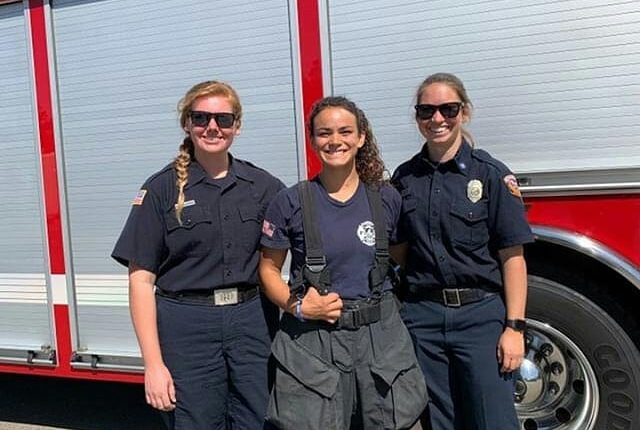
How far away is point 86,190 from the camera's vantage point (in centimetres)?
376

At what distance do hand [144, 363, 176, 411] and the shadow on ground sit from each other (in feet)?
6.57

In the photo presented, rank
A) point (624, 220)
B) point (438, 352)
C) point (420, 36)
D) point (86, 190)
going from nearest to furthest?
point (438, 352) < point (624, 220) < point (420, 36) < point (86, 190)

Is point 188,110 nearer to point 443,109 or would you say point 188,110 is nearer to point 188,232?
point 188,232

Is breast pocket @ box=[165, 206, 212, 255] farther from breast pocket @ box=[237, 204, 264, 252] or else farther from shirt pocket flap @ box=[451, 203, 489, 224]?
shirt pocket flap @ box=[451, 203, 489, 224]

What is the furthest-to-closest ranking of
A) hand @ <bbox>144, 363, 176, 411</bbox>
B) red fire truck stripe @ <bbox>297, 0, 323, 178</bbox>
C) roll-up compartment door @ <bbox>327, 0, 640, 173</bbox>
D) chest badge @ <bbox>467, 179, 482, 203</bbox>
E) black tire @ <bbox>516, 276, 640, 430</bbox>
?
red fire truck stripe @ <bbox>297, 0, 323, 178</bbox> < black tire @ <bbox>516, 276, 640, 430</bbox> < roll-up compartment door @ <bbox>327, 0, 640, 173</bbox> < chest badge @ <bbox>467, 179, 482, 203</bbox> < hand @ <bbox>144, 363, 176, 411</bbox>

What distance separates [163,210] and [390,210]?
0.72m

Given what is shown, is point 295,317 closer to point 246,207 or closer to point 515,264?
point 246,207

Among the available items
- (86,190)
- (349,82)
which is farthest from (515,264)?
(86,190)

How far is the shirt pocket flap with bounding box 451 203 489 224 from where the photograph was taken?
2.31 metres

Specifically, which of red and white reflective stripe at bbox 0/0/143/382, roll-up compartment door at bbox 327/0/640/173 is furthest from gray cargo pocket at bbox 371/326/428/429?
red and white reflective stripe at bbox 0/0/143/382

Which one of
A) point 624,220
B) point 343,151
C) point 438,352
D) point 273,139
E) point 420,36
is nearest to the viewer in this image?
point 343,151

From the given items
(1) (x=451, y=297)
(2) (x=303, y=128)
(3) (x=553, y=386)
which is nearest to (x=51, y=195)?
(2) (x=303, y=128)

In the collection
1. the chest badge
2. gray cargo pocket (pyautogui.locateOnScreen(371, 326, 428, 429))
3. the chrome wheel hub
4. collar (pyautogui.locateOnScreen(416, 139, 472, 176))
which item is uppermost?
collar (pyautogui.locateOnScreen(416, 139, 472, 176))

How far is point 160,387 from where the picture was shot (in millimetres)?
2223
